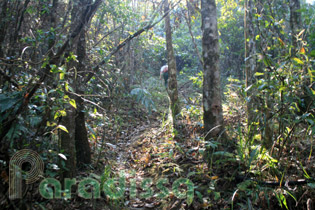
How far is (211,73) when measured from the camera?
4559mm

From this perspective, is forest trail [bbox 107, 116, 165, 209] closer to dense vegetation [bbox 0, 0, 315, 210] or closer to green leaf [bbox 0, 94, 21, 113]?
dense vegetation [bbox 0, 0, 315, 210]

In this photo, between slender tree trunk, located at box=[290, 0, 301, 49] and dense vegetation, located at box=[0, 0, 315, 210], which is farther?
slender tree trunk, located at box=[290, 0, 301, 49]

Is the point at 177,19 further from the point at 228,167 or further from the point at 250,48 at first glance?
the point at 228,167

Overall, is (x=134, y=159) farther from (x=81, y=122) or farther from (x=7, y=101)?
(x=7, y=101)

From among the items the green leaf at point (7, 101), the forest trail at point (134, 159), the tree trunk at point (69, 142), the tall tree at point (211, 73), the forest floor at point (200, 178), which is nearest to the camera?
the green leaf at point (7, 101)

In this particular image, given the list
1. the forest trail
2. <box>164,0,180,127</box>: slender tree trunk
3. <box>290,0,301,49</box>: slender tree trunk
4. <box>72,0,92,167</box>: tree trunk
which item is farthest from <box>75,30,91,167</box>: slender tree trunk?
<box>290,0,301,49</box>: slender tree trunk

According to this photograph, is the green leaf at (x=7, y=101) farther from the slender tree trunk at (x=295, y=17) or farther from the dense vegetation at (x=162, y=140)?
the slender tree trunk at (x=295, y=17)

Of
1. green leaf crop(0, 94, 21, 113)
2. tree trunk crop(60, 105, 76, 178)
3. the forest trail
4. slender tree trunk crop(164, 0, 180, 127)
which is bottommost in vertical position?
the forest trail

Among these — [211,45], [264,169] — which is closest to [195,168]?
[264,169]

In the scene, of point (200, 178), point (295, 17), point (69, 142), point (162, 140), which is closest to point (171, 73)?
point (162, 140)

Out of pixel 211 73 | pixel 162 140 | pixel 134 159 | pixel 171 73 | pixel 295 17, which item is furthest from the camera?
pixel 171 73

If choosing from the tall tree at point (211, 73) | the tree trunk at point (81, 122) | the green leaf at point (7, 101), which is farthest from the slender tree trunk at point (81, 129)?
the tall tree at point (211, 73)

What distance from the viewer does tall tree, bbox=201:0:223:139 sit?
4500 mm

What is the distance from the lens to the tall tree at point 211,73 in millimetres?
4500
